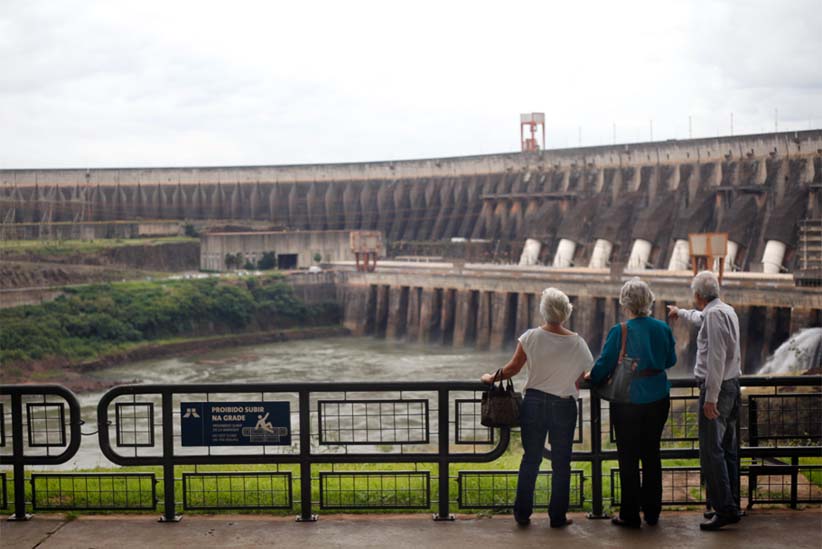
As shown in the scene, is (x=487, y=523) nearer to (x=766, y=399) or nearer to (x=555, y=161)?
(x=766, y=399)

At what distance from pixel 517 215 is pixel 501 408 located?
170 ft

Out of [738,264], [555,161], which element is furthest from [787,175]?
[555,161]

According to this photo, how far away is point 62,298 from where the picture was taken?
4219 centimetres

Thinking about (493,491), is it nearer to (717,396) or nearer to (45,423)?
(717,396)

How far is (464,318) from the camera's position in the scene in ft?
135

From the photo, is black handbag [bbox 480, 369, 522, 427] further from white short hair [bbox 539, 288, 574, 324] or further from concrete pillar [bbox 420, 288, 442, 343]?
concrete pillar [bbox 420, 288, 442, 343]

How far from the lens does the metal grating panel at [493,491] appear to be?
685 cm

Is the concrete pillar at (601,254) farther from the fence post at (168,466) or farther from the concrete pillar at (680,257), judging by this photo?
the fence post at (168,466)

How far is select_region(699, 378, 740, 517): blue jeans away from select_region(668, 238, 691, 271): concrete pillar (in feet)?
120

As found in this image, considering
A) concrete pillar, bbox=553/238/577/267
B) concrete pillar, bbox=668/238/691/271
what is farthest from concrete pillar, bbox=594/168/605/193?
concrete pillar, bbox=668/238/691/271

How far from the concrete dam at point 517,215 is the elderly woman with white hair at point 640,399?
23313mm

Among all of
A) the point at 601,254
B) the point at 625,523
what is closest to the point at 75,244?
the point at 601,254

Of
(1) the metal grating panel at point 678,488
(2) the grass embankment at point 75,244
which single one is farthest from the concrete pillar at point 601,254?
(1) the metal grating panel at point 678,488

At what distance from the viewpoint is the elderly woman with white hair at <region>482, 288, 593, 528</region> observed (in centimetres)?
634
